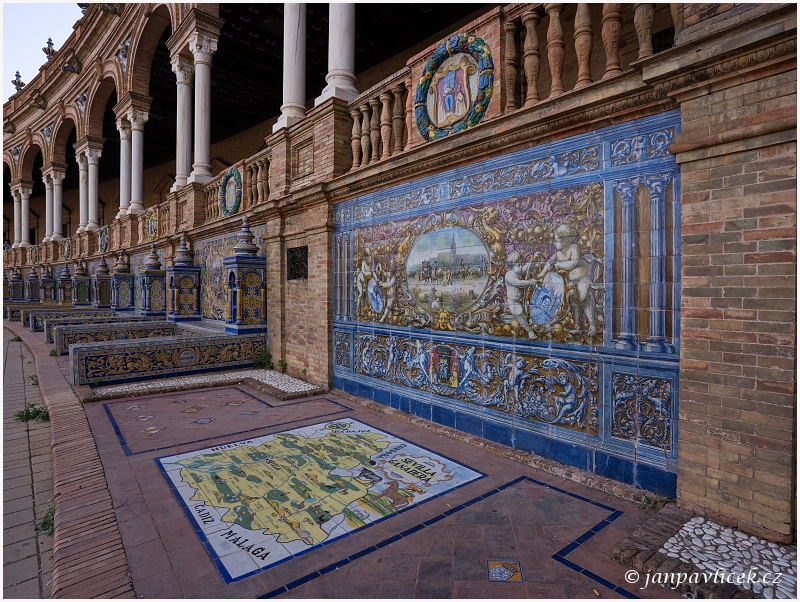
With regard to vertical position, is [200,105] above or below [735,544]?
above

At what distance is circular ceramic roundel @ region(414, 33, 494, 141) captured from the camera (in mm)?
4160

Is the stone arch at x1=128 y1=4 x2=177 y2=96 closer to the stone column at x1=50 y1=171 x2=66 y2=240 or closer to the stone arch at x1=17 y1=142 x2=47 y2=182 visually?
the stone column at x1=50 y1=171 x2=66 y2=240

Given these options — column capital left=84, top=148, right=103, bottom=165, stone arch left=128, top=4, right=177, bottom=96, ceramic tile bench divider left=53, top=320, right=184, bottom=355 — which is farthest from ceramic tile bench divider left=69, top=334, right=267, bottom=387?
column capital left=84, top=148, right=103, bottom=165

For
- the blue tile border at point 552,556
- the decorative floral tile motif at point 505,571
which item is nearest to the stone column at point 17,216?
the blue tile border at point 552,556

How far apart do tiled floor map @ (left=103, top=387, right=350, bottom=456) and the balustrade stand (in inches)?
129

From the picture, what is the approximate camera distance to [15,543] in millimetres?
2705

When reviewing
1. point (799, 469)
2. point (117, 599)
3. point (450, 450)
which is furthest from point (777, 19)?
point (117, 599)

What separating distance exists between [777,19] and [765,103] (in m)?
0.42

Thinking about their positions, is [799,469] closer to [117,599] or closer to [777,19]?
[777,19]

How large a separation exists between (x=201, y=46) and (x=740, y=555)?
1264cm

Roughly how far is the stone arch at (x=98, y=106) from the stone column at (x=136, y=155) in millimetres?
3242

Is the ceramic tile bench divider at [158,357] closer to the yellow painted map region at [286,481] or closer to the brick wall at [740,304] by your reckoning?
the yellow painted map region at [286,481]

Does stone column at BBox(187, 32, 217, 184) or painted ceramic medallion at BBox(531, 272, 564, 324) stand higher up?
stone column at BBox(187, 32, 217, 184)

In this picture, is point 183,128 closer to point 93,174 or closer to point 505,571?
point 93,174
